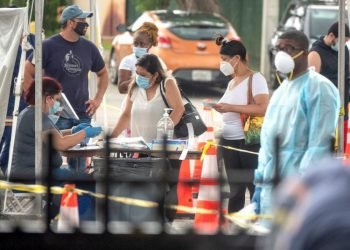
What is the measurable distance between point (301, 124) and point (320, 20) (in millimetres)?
14961

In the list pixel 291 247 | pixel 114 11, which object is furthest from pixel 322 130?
pixel 114 11

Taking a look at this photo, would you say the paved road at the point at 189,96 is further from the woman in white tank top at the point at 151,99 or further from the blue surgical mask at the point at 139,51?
the woman in white tank top at the point at 151,99

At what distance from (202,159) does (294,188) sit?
6.37m

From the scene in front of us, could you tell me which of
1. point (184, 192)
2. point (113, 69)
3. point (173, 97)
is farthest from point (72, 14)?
point (113, 69)

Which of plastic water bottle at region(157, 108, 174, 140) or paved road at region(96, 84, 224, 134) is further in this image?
paved road at region(96, 84, 224, 134)

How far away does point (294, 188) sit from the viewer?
10.8 ft

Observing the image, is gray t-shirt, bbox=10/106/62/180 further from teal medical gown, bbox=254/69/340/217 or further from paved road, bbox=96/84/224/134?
paved road, bbox=96/84/224/134

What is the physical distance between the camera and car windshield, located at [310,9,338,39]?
69.1 ft

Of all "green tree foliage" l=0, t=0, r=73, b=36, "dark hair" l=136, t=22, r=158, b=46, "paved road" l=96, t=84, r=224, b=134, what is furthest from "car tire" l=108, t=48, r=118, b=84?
"dark hair" l=136, t=22, r=158, b=46

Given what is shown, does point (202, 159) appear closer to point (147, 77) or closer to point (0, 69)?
point (147, 77)

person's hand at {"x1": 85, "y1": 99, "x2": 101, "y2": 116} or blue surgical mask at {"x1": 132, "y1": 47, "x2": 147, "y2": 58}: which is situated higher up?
blue surgical mask at {"x1": 132, "y1": 47, "x2": 147, "y2": 58}

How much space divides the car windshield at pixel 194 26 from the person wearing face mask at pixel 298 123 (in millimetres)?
14572

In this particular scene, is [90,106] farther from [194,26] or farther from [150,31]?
[194,26]

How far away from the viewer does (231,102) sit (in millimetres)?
9289
